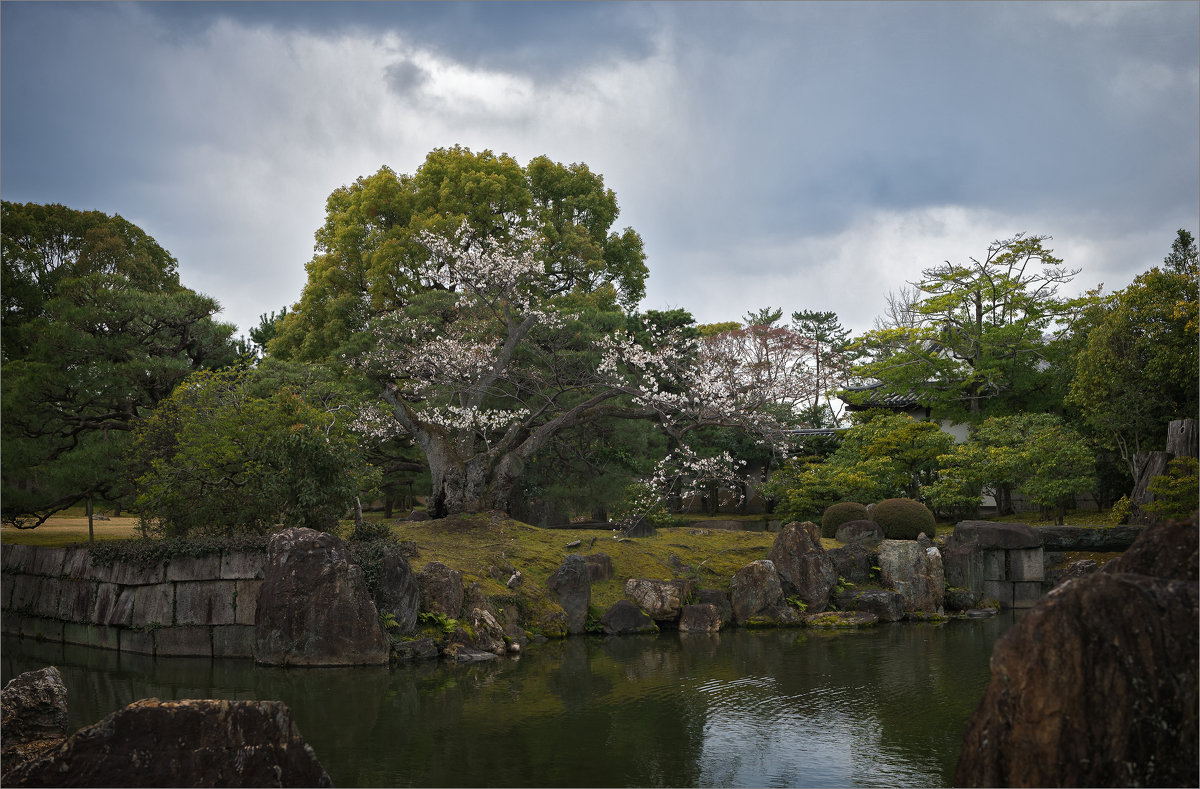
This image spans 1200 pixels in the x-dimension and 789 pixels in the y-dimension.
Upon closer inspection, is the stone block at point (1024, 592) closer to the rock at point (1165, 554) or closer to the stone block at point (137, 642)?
the rock at point (1165, 554)

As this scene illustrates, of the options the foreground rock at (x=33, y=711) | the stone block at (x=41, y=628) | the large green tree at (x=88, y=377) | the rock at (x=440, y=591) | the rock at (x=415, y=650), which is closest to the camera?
the foreground rock at (x=33, y=711)

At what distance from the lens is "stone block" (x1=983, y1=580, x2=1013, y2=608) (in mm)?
18562

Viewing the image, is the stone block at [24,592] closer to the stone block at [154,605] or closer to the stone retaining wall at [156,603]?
the stone retaining wall at [156,603]

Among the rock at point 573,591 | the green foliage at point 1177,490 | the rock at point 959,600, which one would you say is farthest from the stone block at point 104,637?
the green foliage at point 1177,490

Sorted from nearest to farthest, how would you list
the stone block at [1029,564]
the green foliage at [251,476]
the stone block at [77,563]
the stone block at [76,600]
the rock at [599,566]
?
the green foliage at [251,476] → the stone block at [76,600] → the stone block at [77,563] → the rock at [599,566] → the stone block at [1029,564]

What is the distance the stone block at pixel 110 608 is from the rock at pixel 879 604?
500 inches

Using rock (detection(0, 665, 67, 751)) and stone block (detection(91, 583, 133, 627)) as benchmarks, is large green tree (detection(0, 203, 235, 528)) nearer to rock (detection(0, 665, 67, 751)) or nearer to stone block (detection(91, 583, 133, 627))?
stone block (detection(91, 583, 133, 627))

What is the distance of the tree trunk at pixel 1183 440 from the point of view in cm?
1762

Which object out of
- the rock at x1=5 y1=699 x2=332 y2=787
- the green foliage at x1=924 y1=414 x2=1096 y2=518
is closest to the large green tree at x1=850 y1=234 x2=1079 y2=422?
the green foliage at x1=924 y1=414 x2=1096 y2=518

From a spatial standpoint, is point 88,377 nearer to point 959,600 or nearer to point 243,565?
point 243,565

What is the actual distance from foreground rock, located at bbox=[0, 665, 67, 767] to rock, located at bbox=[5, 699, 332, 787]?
166 centimetres

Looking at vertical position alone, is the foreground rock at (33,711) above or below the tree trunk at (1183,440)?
below

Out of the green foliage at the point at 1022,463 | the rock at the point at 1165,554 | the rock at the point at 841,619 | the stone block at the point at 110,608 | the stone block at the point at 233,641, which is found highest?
the green foliage at the point at 1022,463

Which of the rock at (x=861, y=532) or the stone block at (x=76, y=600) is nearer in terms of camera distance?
the stone block at (x=76, y=600)
